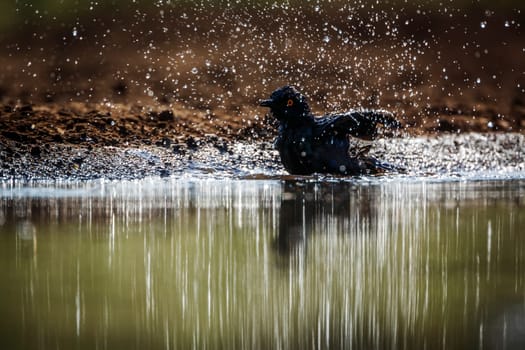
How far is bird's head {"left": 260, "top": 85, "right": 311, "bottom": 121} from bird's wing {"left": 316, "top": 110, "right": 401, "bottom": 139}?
0.22 meters

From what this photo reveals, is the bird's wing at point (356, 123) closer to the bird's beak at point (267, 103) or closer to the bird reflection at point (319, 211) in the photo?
the bird's beak at point (267, 103)

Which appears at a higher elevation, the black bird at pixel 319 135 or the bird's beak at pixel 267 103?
the bird's beak at pixel 267 103

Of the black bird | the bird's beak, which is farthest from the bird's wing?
the bird's beak

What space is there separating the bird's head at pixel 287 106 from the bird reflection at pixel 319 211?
1027 mm

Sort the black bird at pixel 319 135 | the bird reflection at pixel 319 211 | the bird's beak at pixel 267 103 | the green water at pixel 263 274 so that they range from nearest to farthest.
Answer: the green water at pixel 263 274 → the bird reflection at pixel 319 211 → the black bird at pixel 319 135 → the bird's beak at pixel 267 103

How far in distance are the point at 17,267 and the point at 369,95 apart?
9.60m

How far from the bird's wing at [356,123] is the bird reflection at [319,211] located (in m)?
A: 1.06

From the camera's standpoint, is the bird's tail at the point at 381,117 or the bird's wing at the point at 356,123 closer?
the bird's wing at the point at 356,123

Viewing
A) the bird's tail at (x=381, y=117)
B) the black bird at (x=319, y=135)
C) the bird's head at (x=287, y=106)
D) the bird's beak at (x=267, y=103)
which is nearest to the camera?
the black bird at (x=319, y=135)

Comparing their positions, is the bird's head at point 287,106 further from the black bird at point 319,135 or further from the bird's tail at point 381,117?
the bird's tail at point 381,117

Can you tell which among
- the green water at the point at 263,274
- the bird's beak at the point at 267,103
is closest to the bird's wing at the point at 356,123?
the bird's beak at the point at 267,103

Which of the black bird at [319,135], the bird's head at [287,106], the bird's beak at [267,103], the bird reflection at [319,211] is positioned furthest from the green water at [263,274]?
the bird's beak at [267,103]

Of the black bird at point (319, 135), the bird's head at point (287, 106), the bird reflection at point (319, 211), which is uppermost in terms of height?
the bird's head at point (287, 106)

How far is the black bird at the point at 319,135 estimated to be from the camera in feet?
32.4
